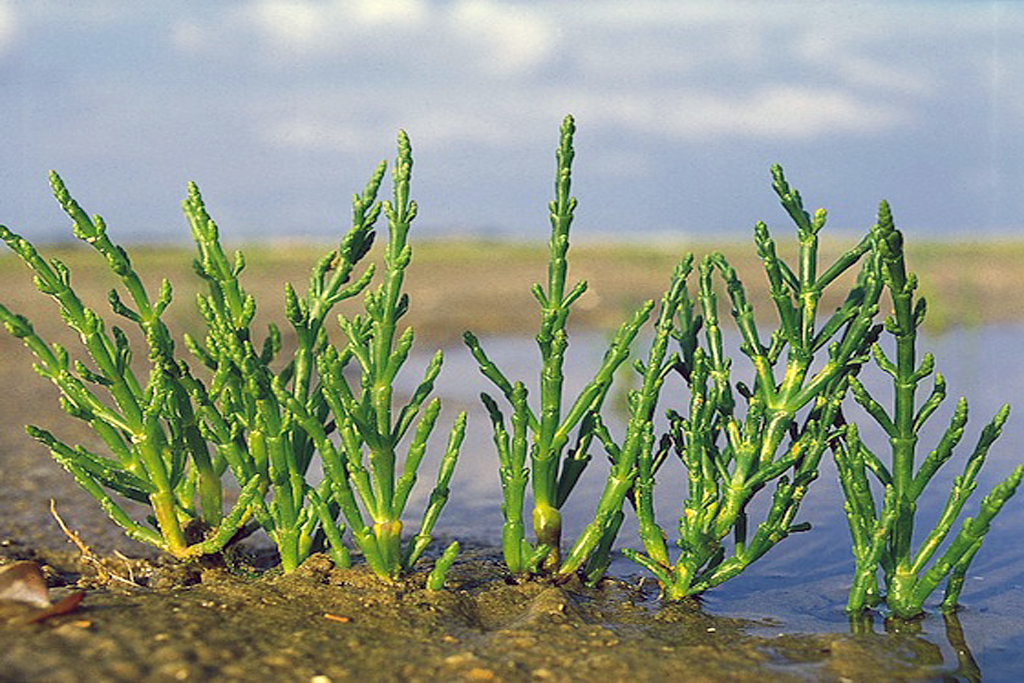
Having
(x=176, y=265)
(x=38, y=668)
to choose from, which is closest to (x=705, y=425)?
(x=38, y=668)

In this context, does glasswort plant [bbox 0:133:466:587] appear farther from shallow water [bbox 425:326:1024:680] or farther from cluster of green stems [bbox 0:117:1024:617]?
shallow water [bbox 425:326:1024:680]

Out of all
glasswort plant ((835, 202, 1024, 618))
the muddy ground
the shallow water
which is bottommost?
the shallow water

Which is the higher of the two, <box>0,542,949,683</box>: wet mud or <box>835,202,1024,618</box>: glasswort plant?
<box>835,202,1024,618</box>: glasswort plant

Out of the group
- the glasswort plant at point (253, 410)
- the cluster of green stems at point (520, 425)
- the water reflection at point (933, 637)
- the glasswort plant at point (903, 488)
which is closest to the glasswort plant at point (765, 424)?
the cluster of green stems at point (520, 425)

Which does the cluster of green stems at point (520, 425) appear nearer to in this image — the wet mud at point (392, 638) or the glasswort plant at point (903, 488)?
the glasswort plant at point (903, 488)

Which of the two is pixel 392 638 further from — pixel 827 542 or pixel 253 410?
pixel 827 542

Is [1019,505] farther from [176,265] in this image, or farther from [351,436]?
[176,265]

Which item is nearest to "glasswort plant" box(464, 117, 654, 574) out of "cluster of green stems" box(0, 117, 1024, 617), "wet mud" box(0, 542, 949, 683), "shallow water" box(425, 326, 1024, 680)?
"cluster of green stems" box(0, 117, 1024, 617)
